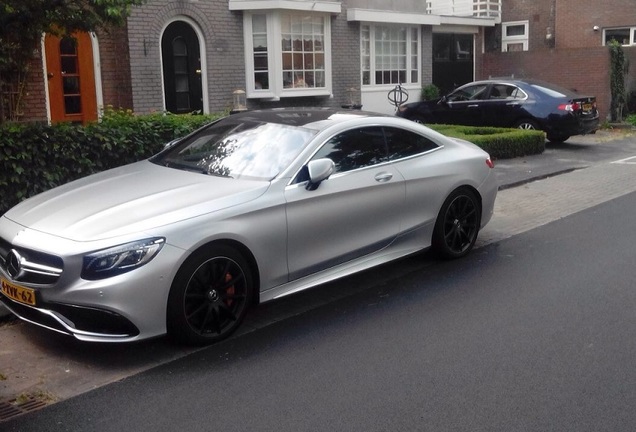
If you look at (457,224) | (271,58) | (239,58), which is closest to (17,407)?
(457,224)

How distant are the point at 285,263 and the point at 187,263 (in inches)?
36.0

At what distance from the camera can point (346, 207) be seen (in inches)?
244

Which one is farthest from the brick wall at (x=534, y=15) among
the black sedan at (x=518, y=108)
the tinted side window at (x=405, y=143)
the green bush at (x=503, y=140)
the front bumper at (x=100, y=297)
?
the front bumper at (x=100, y=297)

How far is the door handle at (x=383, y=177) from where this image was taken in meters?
6.56

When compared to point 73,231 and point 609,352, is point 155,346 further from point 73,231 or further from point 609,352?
point 609,352

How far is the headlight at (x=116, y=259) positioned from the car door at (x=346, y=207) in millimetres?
1234

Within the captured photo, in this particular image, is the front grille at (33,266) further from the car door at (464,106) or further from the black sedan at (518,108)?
the car door at (464,106)

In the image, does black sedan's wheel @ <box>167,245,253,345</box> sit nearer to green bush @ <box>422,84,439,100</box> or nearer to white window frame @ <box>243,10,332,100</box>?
white window frame @ <box>243,10,332,100</box>

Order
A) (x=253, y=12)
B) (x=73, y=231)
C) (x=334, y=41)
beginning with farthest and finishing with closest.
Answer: (x=334, y=41)
(x=253, y=12)
(x=73, y=231)

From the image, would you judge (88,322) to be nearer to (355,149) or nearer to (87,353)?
(87,353)

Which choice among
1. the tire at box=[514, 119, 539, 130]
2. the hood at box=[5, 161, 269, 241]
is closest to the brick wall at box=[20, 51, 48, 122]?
the hood at box=[5, 161, 269, 241]

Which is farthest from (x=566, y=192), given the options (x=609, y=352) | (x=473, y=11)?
(x=473, y=11)

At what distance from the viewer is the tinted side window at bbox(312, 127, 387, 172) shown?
6.32 m

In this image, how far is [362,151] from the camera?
6.63 meters
